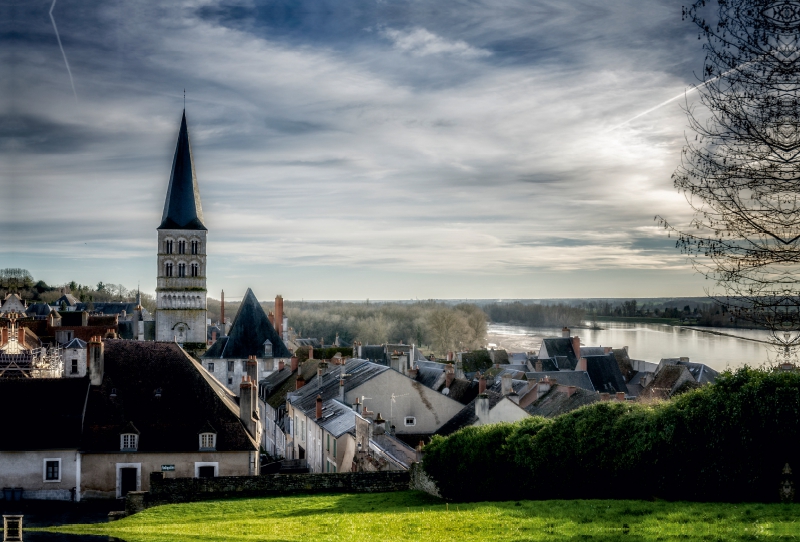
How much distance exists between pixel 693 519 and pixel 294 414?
25772 millimetres

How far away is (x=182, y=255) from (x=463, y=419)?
42.7 meters

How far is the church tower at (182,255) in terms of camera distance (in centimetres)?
6488

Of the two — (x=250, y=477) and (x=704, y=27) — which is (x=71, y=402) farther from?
(x=704, y=27)

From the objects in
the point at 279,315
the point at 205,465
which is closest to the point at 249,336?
the point at 279,315

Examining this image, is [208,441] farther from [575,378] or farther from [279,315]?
[279,315]

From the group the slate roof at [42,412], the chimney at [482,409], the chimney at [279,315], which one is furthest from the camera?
the chimney at [279,315]

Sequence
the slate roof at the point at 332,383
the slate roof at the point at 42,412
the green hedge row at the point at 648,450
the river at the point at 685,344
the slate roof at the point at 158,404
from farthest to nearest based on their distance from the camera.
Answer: the river at the point at 685,344
the slate roof at the point at 332,383
the slate roof at the point at 158,404
the slate roof at the point at 42,412
the green hedge row at the point at 648,450

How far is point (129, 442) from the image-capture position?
25578 millimetres

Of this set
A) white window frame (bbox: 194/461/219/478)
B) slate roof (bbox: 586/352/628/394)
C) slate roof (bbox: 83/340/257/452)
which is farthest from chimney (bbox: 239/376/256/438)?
slate roof (bbox: 586/352/628/394)

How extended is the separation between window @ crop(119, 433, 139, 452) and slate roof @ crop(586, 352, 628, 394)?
101ft

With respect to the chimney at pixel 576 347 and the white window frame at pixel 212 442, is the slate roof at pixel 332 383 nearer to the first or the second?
the white window frame at pixel 212 442

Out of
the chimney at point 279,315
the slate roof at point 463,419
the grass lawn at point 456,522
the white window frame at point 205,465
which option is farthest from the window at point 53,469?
the chimney at point 279,315

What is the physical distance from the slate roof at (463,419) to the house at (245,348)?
25.7 meters

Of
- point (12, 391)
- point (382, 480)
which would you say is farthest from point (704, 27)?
point (12, 391)
